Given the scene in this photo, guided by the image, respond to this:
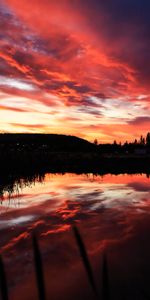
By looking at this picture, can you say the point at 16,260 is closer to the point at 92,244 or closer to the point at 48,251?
the point at 48,251

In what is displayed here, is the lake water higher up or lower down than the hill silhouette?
lower down

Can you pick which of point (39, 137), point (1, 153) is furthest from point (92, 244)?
point (39, 137)

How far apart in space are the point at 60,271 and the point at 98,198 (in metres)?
9.28

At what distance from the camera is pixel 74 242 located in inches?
329

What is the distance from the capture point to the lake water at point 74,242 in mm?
5719

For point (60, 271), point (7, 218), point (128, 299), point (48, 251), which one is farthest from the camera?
point (7, 218)

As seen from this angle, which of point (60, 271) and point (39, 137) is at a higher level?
point (39, 137)

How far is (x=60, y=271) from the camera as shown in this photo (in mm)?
6453

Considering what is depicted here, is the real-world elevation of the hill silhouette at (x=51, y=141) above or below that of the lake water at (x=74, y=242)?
above

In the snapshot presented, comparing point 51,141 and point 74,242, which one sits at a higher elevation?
point 51,141

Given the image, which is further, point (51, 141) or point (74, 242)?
point (51, 141)

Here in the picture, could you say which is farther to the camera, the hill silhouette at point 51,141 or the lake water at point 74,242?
the hill silhouette at point 51,141

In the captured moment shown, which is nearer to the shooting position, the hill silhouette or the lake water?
the lake water

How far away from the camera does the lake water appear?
5719 mm
